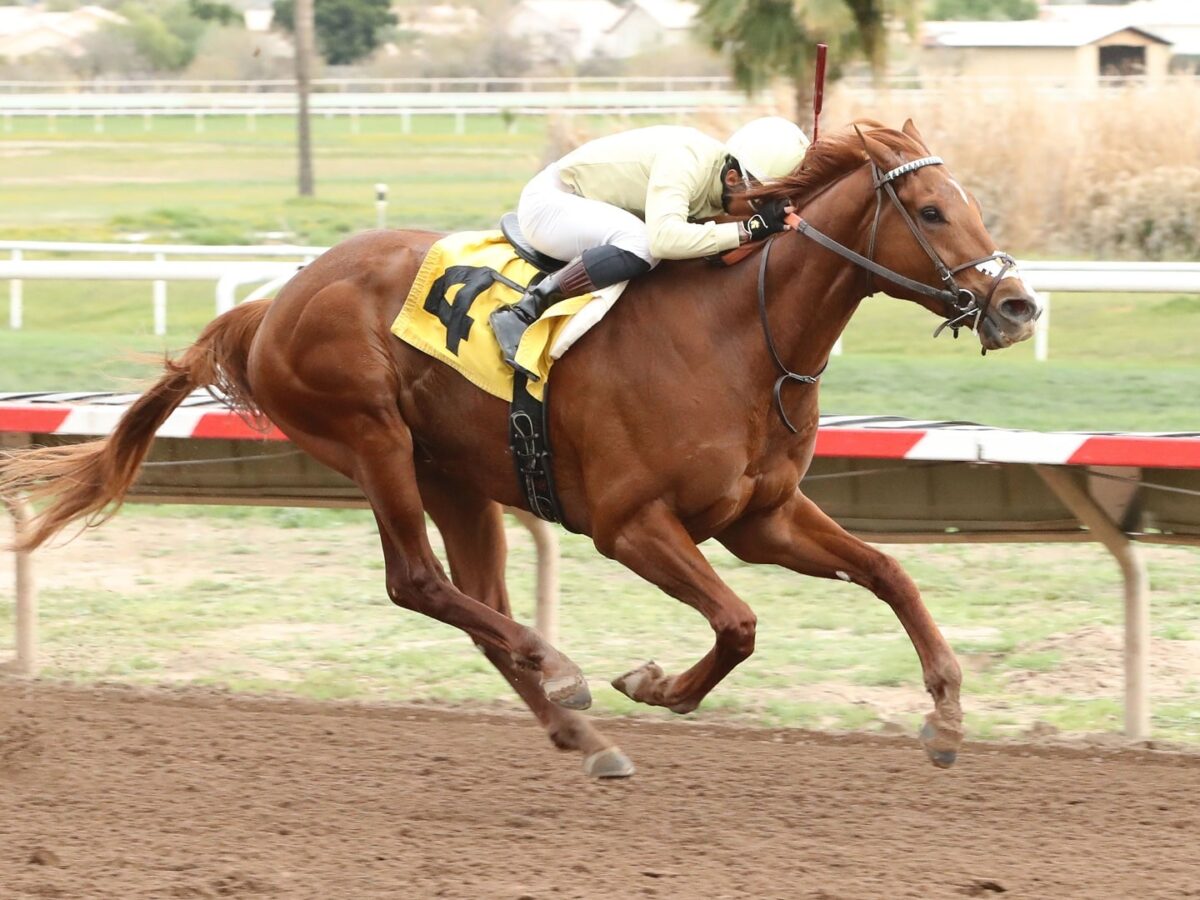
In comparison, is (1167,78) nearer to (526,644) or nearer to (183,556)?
(183,556)

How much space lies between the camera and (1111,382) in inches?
399

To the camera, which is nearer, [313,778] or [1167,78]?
[313,778]

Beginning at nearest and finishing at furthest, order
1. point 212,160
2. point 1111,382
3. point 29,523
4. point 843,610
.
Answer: point 29,523, point 843,610, point 1111,382, point 212,160

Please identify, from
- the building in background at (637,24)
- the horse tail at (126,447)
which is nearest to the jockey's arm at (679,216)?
the horse tail at (126,447)

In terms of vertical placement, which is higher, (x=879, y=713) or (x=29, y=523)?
(x=29, y=523)

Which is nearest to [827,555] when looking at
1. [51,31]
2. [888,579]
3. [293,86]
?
[888,579]

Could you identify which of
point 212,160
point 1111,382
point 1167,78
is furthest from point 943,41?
point 1111,382

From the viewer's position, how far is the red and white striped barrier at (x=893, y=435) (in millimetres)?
4922

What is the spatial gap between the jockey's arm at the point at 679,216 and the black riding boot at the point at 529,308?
0.24m

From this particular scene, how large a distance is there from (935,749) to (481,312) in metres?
Answer: 1.60

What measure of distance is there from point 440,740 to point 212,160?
28.9m

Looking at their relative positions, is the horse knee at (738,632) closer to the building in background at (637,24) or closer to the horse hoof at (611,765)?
the horse hoof at (611,765)

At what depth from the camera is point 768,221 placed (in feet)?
15.0

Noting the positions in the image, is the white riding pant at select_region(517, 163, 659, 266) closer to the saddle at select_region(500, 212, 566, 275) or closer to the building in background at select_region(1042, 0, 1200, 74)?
the saddle at select_region(500, 212, 566, 275)
